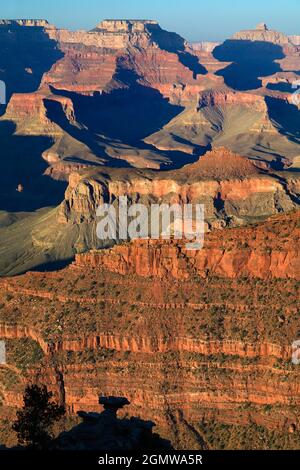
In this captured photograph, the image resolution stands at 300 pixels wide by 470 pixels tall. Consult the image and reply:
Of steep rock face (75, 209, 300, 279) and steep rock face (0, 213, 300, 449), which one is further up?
steep rock face (75, 209, 300, 279)

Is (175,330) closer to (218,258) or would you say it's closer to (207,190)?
(218,258)

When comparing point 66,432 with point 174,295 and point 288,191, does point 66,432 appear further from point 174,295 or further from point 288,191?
point 288,191

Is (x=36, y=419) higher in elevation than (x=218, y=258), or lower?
lower

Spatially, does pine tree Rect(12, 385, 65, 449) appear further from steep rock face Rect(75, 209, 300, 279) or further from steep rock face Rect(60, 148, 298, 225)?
steep rock face Rect(60, 148, 298, 225)

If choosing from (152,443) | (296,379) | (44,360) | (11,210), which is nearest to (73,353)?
(44,360)

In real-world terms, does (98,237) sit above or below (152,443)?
below

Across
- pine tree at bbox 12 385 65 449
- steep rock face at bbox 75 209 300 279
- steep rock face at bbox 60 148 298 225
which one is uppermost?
steep rock face at bbox 75 209 300 279

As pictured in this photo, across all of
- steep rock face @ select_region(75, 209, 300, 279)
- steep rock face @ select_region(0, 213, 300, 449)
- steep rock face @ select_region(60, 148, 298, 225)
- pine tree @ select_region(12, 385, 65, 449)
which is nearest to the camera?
pine tree @ select_region(12, 385, 65, 449)

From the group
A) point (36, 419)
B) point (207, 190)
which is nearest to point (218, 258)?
point (36, 419)

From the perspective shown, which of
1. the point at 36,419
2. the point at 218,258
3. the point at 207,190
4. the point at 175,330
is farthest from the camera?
the point at 207,190

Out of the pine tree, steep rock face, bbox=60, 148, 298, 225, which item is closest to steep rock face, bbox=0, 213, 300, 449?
the pine tree
